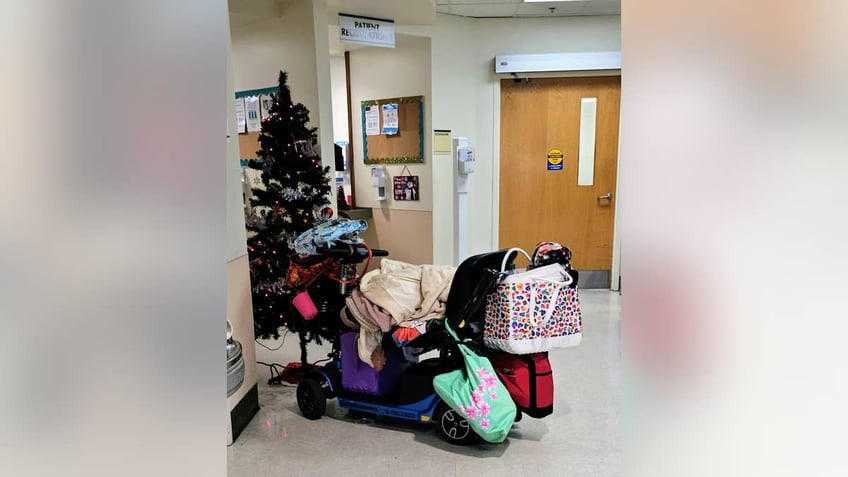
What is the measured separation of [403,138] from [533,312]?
3.27m

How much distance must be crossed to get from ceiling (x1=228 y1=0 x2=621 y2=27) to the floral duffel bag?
2.60m

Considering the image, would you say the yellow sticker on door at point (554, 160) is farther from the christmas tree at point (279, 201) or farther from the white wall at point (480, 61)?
the christmas tree at point (279, 201)

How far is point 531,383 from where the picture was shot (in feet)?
7.32

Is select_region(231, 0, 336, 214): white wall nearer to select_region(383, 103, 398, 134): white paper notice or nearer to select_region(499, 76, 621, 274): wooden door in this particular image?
select_region(383, 103, 398, 134): white paper notice

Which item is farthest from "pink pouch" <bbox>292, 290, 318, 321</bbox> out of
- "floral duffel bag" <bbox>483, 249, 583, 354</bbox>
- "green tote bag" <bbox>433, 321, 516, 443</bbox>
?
"floral duffel bag" <bbox>483, 249, 583, 354</bbox>

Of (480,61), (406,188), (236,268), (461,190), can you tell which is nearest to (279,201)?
(236,268)

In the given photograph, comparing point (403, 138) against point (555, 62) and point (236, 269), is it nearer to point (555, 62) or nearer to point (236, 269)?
point (555, 62)

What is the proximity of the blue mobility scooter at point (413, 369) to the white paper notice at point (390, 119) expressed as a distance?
9.11 feet

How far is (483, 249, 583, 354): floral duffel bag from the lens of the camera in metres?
2.17

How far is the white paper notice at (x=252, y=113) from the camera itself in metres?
4.24
